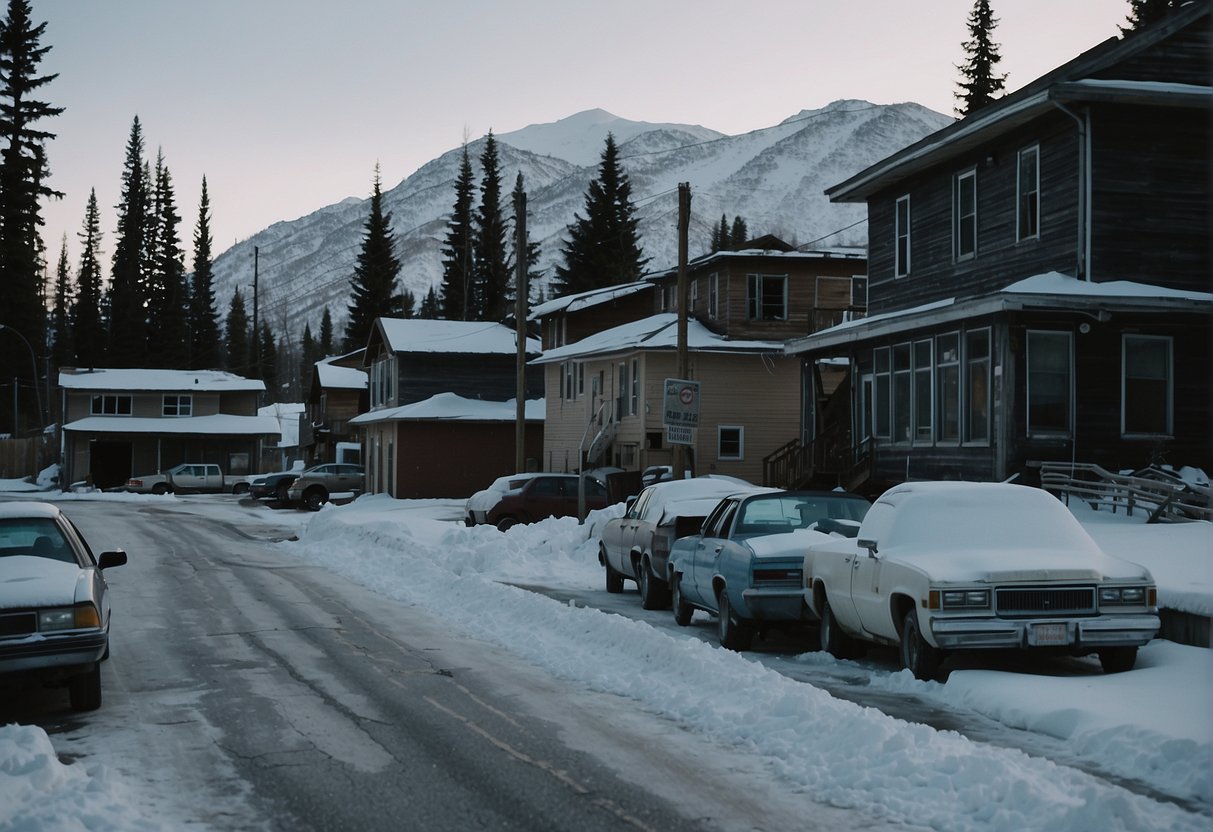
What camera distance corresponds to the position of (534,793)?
7.57 metres

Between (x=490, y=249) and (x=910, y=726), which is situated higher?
(x=490, y=249)

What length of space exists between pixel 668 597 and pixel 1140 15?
3771 centimetres

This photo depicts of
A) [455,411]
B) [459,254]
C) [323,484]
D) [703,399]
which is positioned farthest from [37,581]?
[459,254]

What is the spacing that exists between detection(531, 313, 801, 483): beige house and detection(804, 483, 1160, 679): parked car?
27.9 metres

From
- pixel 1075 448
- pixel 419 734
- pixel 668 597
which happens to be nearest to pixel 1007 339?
A: pixel 1075 448

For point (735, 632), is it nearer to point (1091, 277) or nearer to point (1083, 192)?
point (1091, 277)

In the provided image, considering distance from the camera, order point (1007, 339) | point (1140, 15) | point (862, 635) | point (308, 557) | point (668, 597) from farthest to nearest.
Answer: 1. point (1140, 15)
2. point (308, 557)
3. point (1007, 339)
4. point (668, 597)
5. point (862, 635)

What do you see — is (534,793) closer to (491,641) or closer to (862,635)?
(862,635)

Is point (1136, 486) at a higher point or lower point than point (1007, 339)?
lower

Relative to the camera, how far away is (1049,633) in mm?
10805

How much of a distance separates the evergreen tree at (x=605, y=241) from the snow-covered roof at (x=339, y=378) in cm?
A: 1353

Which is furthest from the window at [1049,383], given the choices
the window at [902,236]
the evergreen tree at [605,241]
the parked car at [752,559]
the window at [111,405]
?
the window at [111,405]

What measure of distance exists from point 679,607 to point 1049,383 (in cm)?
1085

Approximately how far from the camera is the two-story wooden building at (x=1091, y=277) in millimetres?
22938
